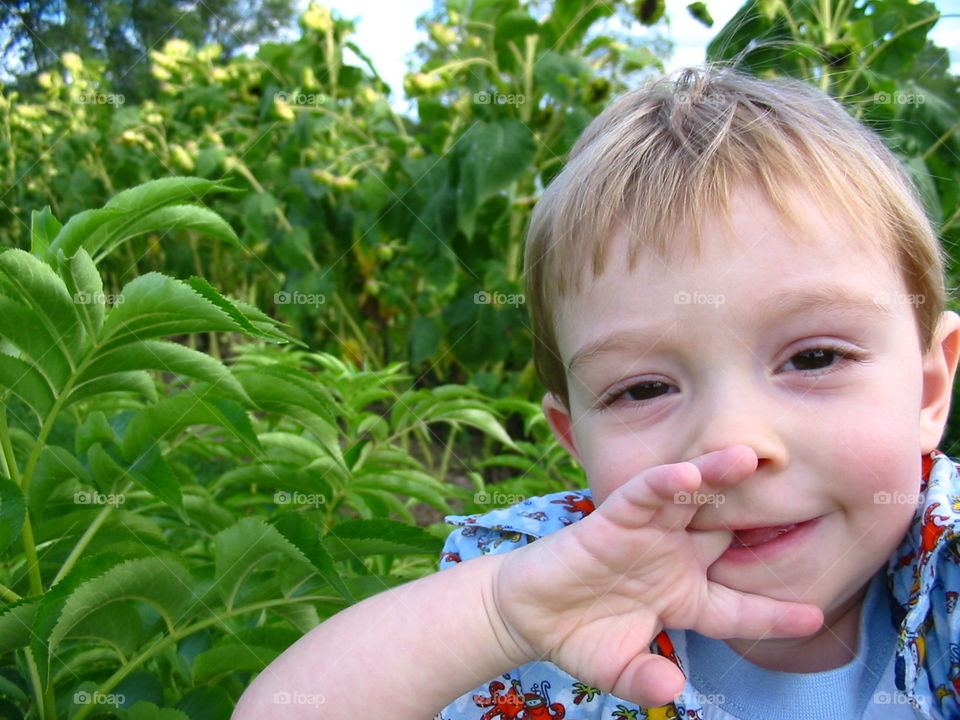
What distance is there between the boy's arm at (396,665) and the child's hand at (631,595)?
0.02 m

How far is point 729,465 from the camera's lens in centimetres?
66

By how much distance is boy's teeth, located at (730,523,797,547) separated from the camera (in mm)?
733

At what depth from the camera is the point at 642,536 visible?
2.26ft

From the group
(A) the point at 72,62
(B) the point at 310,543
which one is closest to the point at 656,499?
(B) the point at 310,543

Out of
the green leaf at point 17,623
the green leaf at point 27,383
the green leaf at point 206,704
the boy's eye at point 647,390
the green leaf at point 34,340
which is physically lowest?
the green leaf at point 206,704

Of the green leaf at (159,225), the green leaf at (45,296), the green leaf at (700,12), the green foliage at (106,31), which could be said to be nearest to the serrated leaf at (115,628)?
the green leaf at (45,296)

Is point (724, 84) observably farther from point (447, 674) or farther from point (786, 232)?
point (447, 674)

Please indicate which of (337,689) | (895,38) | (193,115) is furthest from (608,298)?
(193,115)

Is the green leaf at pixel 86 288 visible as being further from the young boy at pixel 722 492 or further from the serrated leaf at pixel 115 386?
the young boy at pixel 722 492

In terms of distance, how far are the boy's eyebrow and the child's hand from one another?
13cm

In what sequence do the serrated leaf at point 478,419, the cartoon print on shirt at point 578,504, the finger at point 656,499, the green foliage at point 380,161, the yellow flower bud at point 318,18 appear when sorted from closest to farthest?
the finger at point 656,499 < the cartoon print on shirt at point 578,504 < the serrated leaf at point 478,419 < the green foliage at point 380,161 < the yellow flower bud at point 318,18

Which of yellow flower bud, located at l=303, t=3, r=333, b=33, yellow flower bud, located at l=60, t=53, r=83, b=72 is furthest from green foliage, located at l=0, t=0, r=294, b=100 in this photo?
yellow flower bud, located at l=303, t=3, r=333, b=33

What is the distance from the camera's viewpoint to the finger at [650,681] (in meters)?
0.66

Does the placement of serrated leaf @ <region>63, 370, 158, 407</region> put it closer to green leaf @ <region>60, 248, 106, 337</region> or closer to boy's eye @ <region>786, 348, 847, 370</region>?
green leaf @ <region>60, 248, 106, 337</region>
